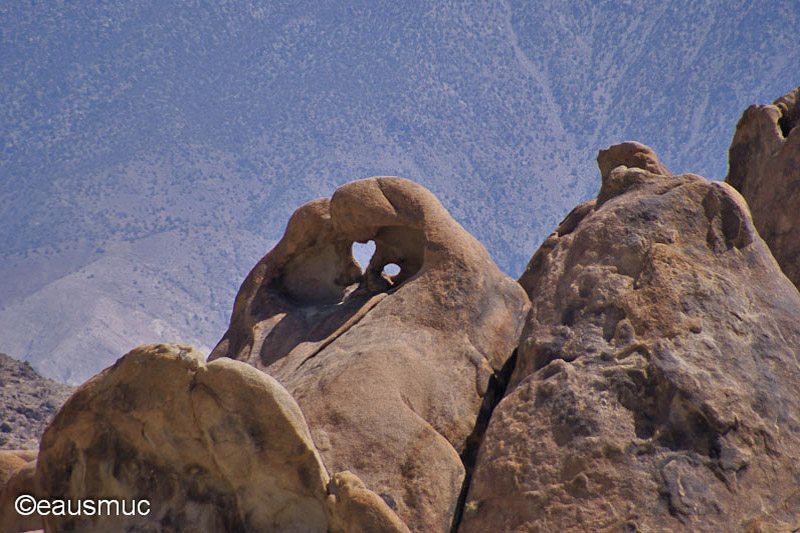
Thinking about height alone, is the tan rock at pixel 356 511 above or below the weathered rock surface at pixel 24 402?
below

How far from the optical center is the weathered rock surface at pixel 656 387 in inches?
147

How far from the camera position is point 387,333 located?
18.4 feet

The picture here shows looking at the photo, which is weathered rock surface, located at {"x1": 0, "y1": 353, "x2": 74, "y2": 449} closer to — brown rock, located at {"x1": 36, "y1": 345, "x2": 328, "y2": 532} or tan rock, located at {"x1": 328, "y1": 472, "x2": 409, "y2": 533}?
brown rock, located at {"x1": 36, "y1": 345, "x2": 328, "y2": 532}


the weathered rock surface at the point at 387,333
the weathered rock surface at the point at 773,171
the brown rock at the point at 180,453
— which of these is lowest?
the brown rock at the point at 180,453

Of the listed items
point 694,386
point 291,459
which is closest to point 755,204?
point 694,386

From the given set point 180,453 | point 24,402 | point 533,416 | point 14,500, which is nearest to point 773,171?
→ point 533,416

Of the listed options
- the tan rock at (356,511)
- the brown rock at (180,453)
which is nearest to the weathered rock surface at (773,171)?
the tan rock at (356,511)

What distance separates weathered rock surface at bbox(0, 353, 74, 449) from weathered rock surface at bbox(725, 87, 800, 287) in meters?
13.0

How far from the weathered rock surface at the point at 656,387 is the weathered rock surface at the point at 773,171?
5.83ft

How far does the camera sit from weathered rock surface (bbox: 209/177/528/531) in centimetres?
458

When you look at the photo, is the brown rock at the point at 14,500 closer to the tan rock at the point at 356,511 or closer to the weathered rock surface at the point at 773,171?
the tan rock at the point at 356,511

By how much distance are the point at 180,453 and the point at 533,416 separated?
1.86 m

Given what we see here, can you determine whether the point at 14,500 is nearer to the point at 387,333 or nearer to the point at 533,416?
the point at 387,333

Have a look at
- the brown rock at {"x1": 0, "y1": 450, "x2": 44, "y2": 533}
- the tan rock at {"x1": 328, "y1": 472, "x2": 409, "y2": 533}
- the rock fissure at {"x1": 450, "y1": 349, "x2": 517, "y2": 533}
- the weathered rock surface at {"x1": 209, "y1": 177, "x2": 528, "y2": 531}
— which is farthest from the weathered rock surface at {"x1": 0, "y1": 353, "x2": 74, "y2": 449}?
the tan rock at {"x1": 328, "y1": 472, "x2": 409, "y2": 533}
